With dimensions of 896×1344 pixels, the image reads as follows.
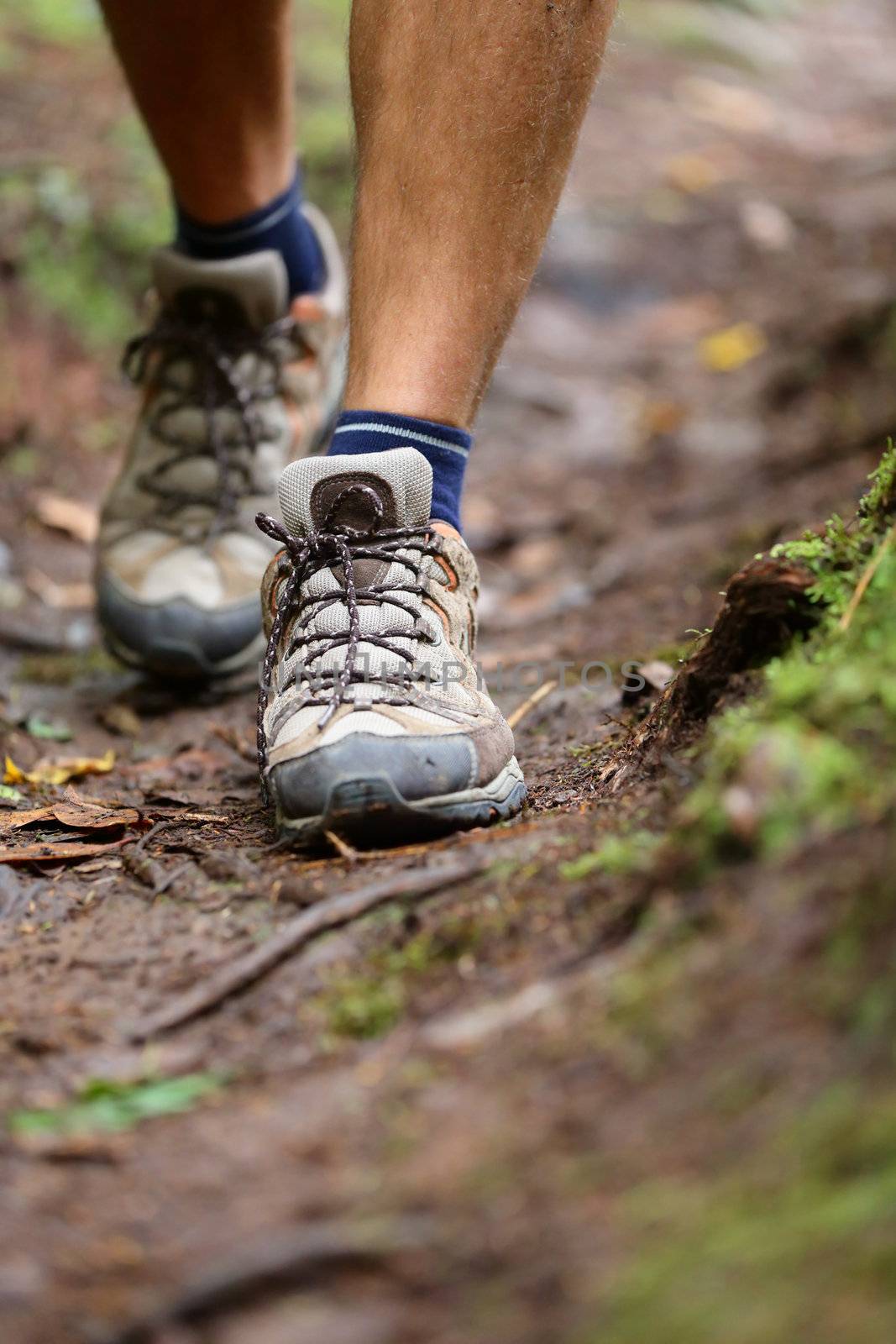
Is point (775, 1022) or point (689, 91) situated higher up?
point (689, 91)

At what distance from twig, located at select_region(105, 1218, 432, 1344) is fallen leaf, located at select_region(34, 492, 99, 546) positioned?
2928 millimetres

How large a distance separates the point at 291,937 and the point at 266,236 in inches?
77.0

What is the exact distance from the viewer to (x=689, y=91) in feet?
26.8

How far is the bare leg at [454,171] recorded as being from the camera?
169cm

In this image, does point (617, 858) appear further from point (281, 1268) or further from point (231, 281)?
point (231, 281)

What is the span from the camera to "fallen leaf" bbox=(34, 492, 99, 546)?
354 centimetres

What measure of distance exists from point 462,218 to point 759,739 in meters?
0.99

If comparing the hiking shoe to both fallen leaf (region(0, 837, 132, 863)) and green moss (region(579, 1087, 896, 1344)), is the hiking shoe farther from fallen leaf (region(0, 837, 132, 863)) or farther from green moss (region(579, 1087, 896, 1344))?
green moss (region(579, 1087, 896, 1344))

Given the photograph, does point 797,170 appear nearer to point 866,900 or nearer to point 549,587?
point 549,587

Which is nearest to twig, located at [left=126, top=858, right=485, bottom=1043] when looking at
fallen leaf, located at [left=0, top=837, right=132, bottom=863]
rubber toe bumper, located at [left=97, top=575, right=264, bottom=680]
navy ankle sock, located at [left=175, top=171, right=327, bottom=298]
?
fallen leaf, located at [left=0, top=837, right=132, bottom=863]

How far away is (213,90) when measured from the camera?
2.51m

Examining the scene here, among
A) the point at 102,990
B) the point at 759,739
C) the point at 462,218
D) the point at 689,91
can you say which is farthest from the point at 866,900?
the point at 689,91

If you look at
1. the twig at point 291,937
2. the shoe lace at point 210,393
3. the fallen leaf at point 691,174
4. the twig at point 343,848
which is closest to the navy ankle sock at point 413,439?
the twig at point 343,848

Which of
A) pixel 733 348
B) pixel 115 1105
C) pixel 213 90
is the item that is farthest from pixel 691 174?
pixel 115 1105
